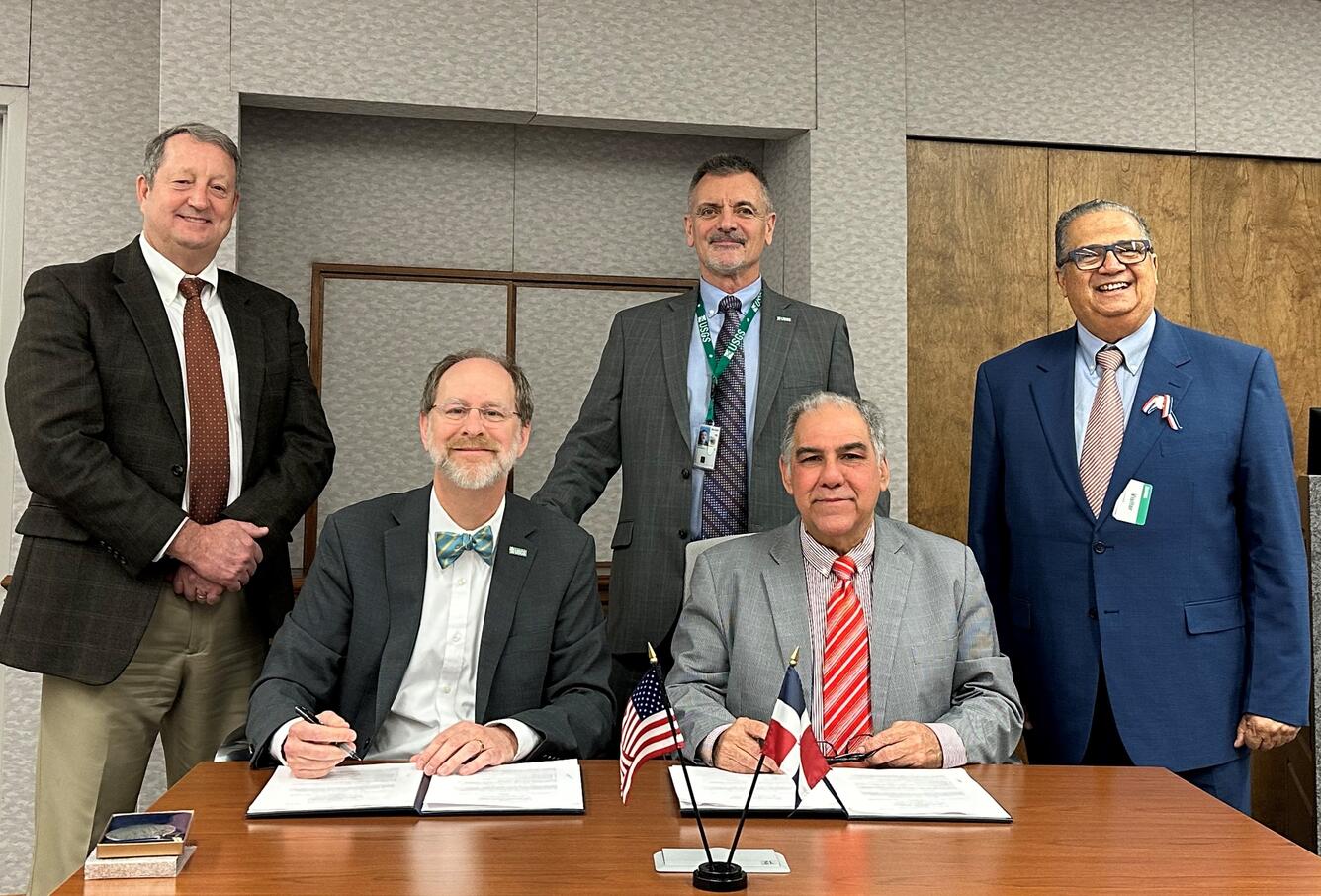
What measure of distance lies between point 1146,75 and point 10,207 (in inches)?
154

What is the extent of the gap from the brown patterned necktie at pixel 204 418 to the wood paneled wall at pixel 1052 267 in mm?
2410

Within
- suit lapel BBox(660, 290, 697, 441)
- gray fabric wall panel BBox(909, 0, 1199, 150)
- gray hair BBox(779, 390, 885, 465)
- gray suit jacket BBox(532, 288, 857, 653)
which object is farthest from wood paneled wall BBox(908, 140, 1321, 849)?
gray hair BBox(779, 390, 885, 465)

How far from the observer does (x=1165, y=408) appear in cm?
270

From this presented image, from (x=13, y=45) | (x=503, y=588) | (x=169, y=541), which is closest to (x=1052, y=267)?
(x=503, y=588)

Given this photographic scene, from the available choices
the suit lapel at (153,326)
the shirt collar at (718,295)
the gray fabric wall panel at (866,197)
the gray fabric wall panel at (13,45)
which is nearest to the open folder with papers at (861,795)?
the shirt collar at (718,295)

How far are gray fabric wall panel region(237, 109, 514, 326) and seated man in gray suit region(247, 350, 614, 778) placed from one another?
188 cm

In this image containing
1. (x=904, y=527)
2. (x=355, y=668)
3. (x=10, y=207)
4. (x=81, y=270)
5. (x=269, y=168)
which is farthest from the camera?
(x=269, y=168)

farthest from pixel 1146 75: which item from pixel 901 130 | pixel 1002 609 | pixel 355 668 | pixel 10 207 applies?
pixel 10 207

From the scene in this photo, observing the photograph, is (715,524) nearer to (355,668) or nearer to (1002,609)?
(1002,609)

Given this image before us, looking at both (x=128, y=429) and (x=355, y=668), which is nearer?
(x=355, y=668)

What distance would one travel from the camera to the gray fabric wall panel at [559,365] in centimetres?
438

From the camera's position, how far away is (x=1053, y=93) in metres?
4.38

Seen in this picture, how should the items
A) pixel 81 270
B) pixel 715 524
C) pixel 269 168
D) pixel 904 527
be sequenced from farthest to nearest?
pixel 269 168 → pixel 715 524 → pixel 81 270 → pixel 904 527

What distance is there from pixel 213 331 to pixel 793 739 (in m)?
1.90
